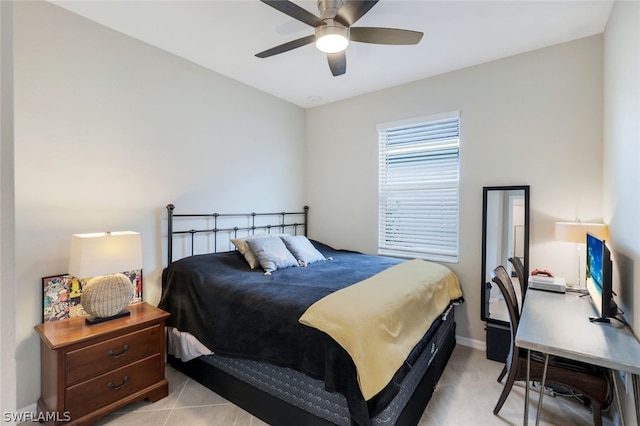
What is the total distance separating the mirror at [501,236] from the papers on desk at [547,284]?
1.22 ft

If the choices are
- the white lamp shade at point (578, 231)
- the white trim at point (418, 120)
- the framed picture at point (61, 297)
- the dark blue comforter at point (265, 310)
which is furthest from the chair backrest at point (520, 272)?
the framed picture at point (61, 297)

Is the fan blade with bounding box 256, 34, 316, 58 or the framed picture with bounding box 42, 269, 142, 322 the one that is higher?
the fan blade with bounding box 256, 34, 316, 58

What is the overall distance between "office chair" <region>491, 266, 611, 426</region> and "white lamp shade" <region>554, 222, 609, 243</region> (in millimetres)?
829

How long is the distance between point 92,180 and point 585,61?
420 cm

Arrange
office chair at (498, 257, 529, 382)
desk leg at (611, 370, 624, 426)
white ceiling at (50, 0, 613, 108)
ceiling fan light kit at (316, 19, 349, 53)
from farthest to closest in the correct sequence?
office chair at (498, 257, 529, 382) → white ceiling at (50, 0, 613, 108) → ceiling fan light kit at (316, 19, 349, 53) → desk leg at (611, 370, 624, 426)

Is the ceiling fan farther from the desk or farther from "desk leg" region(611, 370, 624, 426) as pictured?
"desk leg" region(611, 370, 624, 426)

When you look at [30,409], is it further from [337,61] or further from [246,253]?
[337,61]

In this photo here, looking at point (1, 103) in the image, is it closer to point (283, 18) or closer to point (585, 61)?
point (283, 18)

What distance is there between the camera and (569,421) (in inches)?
77.4

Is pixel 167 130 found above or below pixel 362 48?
below

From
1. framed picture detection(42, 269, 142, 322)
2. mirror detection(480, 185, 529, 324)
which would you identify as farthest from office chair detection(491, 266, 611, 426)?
framed picture detection(42, 269, 142, 322)

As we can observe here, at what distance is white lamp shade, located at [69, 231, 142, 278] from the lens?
6.28ft

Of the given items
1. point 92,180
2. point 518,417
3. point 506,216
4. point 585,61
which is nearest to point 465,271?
point 506,216

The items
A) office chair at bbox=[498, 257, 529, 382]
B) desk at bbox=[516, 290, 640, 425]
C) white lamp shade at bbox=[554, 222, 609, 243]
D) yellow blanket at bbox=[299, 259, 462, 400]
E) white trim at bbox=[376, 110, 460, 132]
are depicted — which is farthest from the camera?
white trim at bbox=[376, 110, 460, 132]
